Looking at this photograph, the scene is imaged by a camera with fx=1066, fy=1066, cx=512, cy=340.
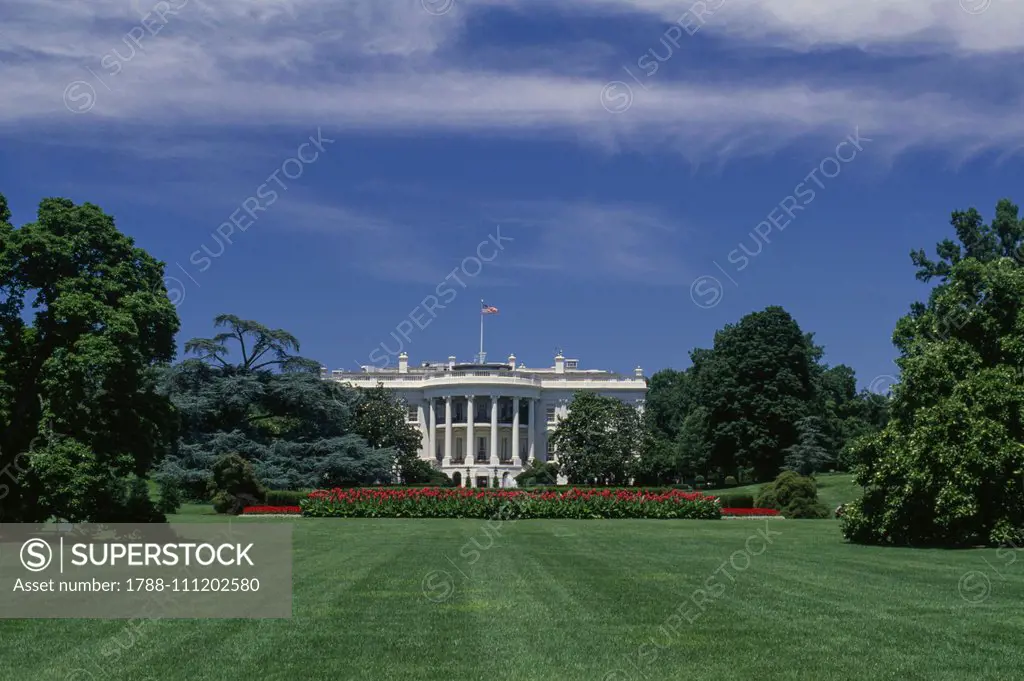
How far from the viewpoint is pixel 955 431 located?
2289 centimetres

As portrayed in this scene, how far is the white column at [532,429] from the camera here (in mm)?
103875

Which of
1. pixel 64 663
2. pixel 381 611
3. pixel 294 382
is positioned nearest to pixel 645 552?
pixel 381 611

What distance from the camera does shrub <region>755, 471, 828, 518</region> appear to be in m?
43.6

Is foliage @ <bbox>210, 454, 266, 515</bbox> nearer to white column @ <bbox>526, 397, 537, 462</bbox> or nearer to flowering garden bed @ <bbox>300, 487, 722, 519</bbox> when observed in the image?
flowering garden bed @ <bbox>300, 487, 722, 519</bbox>

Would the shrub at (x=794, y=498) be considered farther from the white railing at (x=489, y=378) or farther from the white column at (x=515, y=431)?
the white railing at (x=489, y=378)

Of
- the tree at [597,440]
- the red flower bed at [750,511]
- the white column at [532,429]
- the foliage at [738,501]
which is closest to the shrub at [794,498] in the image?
the red flower bed at [750,511]

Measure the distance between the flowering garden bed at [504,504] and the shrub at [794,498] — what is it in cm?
327

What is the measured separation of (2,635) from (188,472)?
4664cm

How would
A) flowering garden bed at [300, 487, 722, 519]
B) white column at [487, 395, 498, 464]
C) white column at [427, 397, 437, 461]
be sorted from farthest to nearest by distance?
white column at [427, 397, 437, 461] < white column at [487, 395, 498, 464] < flowering garden bed at [300, 487, 722, 519]

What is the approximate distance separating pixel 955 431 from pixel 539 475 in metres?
64.9

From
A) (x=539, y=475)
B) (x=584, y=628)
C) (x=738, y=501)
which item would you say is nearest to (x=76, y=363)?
(x=584, y=628)

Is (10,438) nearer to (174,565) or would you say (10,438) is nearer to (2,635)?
(174,565)

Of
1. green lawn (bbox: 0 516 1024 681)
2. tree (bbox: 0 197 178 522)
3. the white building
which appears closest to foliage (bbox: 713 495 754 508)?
green lawn (bbox: 0 516 1024 681)

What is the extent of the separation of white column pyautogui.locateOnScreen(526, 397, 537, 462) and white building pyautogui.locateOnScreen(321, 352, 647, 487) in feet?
0.32
